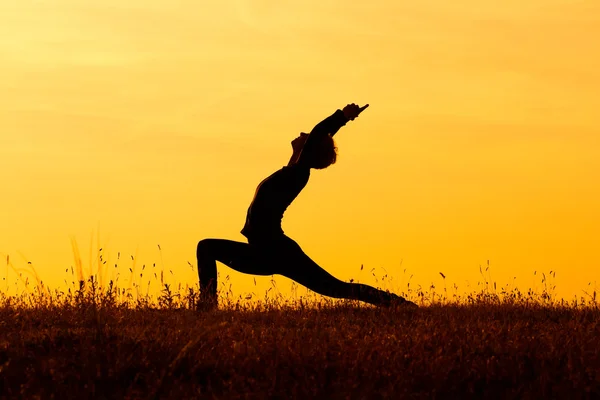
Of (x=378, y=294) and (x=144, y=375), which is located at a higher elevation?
(x=378, y=294)

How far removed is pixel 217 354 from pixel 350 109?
521 cm

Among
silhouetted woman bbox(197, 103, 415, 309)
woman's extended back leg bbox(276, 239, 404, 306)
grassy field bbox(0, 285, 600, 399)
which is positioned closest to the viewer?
grassy field bbox(0, 285, 600, 399)

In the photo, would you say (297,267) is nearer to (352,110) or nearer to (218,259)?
(218,259)

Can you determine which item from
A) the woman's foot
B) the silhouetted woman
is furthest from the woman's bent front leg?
the woman's foot

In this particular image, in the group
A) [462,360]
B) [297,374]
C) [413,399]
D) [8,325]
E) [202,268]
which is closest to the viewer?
[413,399]

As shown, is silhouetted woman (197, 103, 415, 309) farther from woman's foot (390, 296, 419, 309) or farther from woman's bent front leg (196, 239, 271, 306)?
woman's foot (390, 296, 419, 309)

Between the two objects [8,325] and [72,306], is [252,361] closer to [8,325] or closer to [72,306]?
[8,325]

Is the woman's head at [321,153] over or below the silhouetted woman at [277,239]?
over

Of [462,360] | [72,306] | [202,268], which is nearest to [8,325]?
[72,306]

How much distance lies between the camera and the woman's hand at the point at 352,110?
43.0 feet

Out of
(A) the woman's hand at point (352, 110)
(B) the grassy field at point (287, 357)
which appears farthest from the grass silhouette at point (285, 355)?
(A) the woman's hand at point (352, 110)

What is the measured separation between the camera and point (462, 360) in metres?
8.71

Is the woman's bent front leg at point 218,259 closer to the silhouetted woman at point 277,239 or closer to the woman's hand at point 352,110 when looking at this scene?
the silhouetted woman at point 277,239

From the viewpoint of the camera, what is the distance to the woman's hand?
13094 mm
